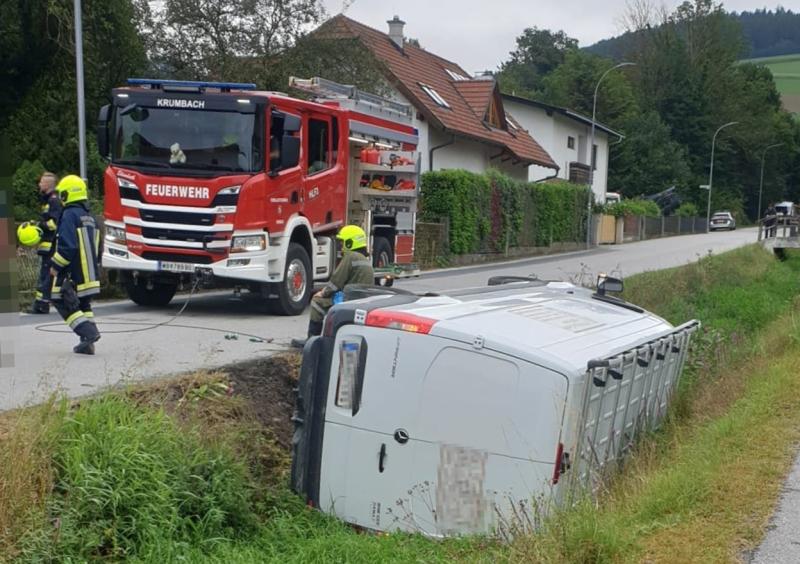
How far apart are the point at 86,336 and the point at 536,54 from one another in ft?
343

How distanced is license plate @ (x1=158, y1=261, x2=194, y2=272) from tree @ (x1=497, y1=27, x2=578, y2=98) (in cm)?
9352

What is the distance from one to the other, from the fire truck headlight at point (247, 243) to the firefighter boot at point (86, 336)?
3536mm

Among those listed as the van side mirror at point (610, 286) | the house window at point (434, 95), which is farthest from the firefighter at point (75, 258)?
the house window at point (434, 95)

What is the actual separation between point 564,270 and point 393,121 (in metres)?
10.3

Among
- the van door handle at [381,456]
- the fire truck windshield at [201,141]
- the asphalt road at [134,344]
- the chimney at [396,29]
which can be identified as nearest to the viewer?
the van door handle at [381,456]

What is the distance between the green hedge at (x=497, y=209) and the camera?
30.2 metres

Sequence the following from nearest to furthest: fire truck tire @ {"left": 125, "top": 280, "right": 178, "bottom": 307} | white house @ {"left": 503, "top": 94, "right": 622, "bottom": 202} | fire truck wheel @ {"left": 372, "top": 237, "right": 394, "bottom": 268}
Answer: fire truck tire @ {"left": 125, "top": 280, "right": 178, "bottom": 307}, fire truck wheel @ {"left": 372, "top": 237, "right": 394, "bottom": 268}, white house @ {"left": 503, "top": 94, "right": 622, "bottom": 202}

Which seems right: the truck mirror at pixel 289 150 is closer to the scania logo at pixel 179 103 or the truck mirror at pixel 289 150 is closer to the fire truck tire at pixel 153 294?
the scania logo at pixel 179 103

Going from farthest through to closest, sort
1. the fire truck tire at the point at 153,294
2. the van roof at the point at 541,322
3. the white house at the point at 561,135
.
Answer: the white house at the point at 561,135, the fire truck tire at the point at 153,294, the van roof at the point at 541,322

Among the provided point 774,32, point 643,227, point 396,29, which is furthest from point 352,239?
point 774,32

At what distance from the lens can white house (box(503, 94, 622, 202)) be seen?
2009 inches

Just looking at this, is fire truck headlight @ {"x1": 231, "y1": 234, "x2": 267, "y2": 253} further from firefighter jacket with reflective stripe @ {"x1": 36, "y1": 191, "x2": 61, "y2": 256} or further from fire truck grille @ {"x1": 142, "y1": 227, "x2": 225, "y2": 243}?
firefighter jacket with reflective stripe @ {"x1": 36, "y1": 191, "x2": 61, "y2": 256}

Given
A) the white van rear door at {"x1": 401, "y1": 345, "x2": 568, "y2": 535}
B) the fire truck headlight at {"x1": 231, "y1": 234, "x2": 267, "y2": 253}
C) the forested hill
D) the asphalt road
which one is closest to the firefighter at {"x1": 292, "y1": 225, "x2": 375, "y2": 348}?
the asphalt road

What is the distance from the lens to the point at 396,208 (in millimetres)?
18312
